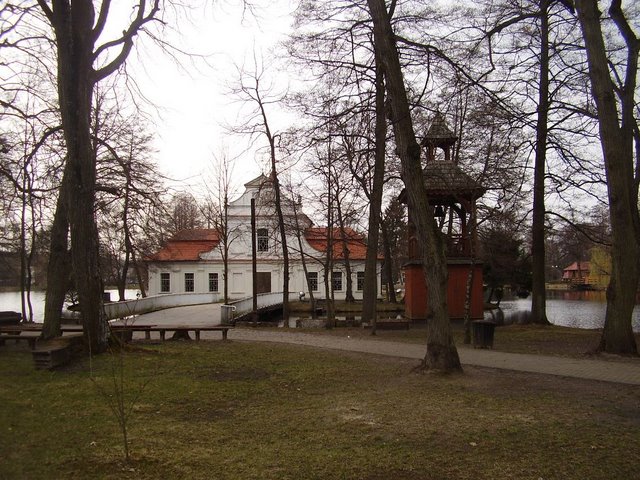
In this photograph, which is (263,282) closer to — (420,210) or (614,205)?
(614,205)

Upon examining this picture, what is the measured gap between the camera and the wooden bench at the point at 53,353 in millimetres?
9344

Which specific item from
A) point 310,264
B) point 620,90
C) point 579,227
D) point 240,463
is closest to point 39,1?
point 240,463

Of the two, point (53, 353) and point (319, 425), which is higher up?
point (53, 353)

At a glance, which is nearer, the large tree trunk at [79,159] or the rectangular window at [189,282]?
the large tree trunk at [79,159]

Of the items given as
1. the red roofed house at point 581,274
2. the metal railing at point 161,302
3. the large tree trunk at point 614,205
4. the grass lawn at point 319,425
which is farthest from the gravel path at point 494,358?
the red roofed house at point 581,274

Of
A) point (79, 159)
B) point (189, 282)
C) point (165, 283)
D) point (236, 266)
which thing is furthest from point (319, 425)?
point (165, 283)

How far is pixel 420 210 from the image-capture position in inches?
365

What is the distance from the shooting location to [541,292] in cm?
2292

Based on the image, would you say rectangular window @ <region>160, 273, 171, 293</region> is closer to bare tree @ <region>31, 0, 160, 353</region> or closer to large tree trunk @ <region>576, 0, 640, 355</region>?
bare tree @ <region>31, 0, 160, 353</region>

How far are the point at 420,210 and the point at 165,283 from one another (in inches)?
1560

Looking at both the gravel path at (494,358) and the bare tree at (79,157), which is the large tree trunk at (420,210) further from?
the bare tree at (79,157)

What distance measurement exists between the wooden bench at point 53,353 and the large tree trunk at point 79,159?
1.35 ft

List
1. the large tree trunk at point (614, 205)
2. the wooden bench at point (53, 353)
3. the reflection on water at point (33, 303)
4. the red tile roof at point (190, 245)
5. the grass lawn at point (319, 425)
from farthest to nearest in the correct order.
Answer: the red tile roof at point (190, 245) < the reflection on water at point (33, 303) < the large tree trunk at point (614, 205) < the wooden bench at point (53, 353) < the grass lawn at point (319, 425)

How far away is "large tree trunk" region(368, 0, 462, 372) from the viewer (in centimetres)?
898
